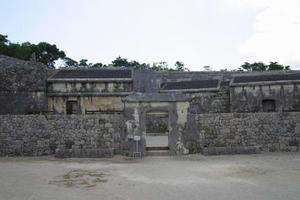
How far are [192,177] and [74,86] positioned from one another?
16.8 metres

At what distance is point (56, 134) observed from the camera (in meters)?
12.8

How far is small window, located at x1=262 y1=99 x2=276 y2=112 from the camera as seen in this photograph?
2136cm

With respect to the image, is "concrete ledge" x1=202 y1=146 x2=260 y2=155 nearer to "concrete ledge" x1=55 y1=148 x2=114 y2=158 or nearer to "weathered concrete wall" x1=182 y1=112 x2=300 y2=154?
"weathered concrete wall" x1=182 y1=112 x2=300 y2=154

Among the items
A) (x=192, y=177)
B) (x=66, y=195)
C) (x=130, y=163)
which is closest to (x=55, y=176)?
(x=66, y=195)

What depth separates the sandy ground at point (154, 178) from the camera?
20.5ft

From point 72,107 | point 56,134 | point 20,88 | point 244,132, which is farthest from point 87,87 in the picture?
point 244,132

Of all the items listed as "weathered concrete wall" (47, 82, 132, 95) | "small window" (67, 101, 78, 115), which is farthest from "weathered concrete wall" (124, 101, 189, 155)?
"small window" (67, 101, 78, 115)

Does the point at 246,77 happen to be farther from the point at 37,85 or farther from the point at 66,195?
the point at 66,195

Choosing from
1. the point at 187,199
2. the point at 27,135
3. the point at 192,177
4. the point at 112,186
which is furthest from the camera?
the point at 27,135

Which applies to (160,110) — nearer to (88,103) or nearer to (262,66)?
(88,103)

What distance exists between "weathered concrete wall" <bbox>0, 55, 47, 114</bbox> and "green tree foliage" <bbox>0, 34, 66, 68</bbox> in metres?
10.7

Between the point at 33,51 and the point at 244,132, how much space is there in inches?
1359

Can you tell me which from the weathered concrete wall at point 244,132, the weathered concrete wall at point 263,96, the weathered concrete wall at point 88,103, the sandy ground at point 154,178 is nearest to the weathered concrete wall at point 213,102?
the weathered concrete wall at point 263,96

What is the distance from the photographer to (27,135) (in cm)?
1269
